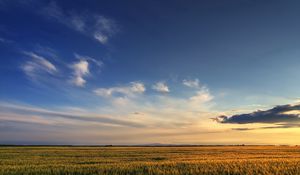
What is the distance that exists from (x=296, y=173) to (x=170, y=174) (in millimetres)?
8012

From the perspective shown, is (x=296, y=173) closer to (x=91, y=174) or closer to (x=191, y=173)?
(x=191, y=173)

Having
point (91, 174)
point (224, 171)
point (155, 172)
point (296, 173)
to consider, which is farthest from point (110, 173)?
point (296, 173)

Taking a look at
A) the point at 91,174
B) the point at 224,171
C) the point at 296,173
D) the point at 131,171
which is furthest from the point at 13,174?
the point at 296,173

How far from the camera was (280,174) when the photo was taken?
18359 millimetres

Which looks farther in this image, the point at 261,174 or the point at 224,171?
the point at 224,171

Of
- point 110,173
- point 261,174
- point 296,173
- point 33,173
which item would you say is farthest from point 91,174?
point 296,173

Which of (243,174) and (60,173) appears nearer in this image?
(243,174)

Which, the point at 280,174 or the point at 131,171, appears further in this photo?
the point at 131,171

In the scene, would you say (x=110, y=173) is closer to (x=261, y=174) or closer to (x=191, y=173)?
(x=191, y=173)

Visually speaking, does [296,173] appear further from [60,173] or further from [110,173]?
[60,173]

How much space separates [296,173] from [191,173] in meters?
6.63

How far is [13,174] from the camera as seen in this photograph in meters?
19.0

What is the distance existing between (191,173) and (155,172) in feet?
7.65

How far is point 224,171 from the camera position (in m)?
20.0
